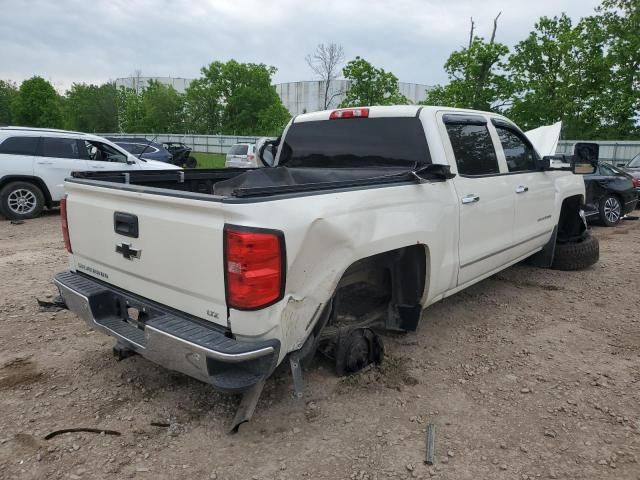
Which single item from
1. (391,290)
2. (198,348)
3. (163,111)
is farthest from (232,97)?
(198,348)

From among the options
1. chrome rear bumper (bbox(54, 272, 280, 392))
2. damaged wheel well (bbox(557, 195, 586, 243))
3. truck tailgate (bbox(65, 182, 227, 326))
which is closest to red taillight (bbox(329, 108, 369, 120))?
truck tailgate (bbox(65, 182, 227, 326))

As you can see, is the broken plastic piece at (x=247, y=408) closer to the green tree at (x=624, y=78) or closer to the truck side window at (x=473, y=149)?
the truck side window at (x=473, y=149)

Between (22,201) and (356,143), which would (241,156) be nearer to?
(22,201)

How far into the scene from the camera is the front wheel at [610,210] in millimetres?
10703

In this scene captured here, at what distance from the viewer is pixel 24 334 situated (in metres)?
4.19

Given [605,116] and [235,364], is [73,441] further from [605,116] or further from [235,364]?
[605,116]

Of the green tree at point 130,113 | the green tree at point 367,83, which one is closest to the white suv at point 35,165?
the green tree at point 367,83

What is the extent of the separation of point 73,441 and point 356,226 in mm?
1984

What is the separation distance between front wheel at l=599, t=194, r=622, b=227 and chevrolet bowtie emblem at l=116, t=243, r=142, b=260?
10640 millimetres

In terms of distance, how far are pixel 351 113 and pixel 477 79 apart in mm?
22545

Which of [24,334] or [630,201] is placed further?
[630,201]

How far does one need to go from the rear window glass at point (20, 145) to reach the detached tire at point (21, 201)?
0.63 meters

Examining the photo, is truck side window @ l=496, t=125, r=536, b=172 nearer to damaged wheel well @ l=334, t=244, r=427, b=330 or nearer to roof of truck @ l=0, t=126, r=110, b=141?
damaged wheel well @ l=334, t=244, r=427, b=330

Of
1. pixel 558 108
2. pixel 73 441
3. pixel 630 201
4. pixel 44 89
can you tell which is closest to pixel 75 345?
pixel 73 441
